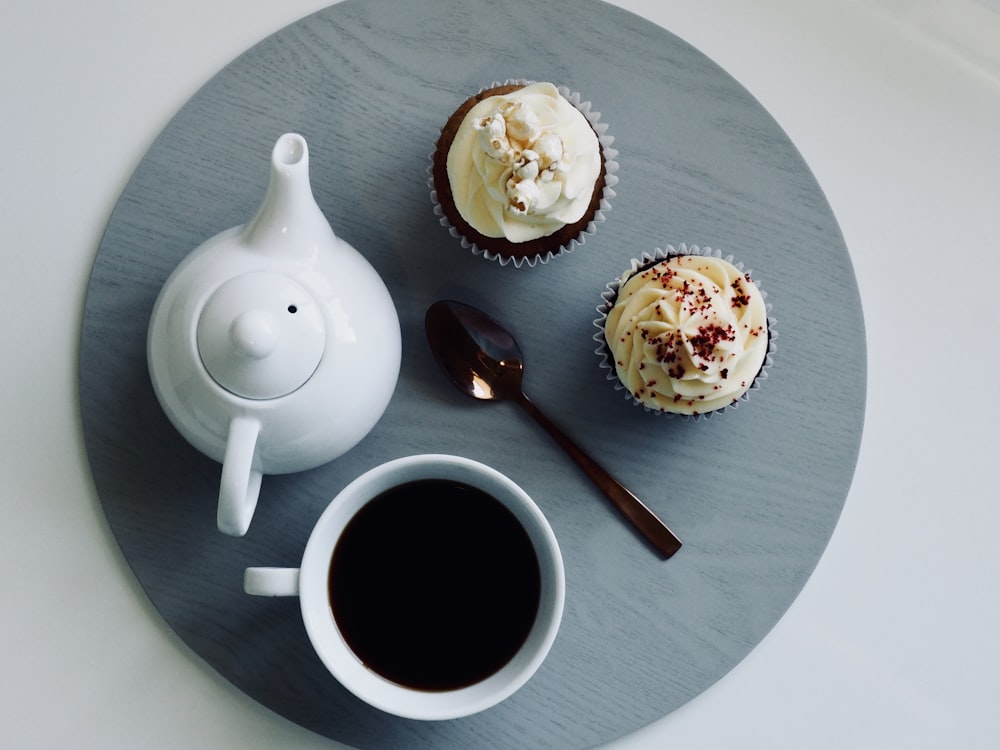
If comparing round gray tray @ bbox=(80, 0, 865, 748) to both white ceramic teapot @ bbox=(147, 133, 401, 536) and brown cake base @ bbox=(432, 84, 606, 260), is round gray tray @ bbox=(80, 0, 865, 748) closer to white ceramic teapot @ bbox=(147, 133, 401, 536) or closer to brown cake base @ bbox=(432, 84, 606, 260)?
brown cake base @ bbox=(432, 84, 606, 260)

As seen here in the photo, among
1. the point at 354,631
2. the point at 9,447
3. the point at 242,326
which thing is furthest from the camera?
the point at 9,447

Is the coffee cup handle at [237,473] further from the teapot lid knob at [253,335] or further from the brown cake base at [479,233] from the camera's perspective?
the brown cake base at [479,233]

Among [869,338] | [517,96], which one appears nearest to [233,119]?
[517,96]

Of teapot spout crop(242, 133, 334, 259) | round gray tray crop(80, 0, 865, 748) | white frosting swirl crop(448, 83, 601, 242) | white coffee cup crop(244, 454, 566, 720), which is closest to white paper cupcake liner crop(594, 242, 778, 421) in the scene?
round gray tray crop(80, 0, 865, 748)

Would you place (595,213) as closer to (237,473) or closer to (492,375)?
(492,375)

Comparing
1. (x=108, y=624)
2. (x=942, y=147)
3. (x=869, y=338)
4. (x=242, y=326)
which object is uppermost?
(x=942, y=147)

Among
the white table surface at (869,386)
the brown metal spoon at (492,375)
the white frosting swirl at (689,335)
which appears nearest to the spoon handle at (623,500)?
the brown metal spoon at (492,375)

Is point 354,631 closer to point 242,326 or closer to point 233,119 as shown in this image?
point 242,326
